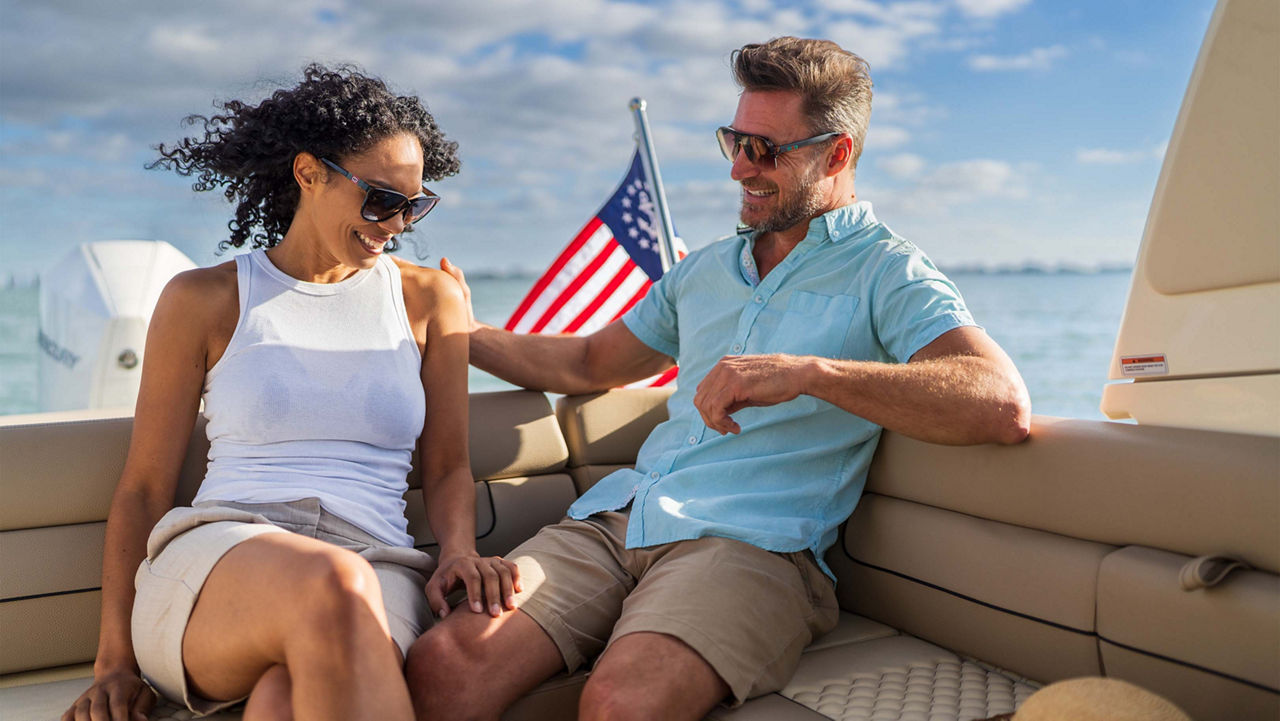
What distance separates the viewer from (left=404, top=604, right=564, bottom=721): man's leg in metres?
1.85

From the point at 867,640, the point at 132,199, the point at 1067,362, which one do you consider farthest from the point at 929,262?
the point at 132,199

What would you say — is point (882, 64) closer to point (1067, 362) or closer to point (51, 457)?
point (1067, 362)

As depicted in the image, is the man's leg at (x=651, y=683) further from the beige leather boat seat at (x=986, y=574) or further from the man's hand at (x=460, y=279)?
the man's hand at (x=460, y=279)

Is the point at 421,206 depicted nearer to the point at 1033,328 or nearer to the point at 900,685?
the point at 900,685

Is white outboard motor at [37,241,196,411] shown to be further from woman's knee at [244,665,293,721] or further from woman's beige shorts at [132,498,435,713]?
woman's knee at [244,665,293,721]

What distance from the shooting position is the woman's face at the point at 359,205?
2.20 m

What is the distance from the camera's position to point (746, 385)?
2.00 metres

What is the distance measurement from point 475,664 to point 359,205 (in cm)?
102

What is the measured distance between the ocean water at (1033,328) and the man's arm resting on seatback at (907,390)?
11.5 meters

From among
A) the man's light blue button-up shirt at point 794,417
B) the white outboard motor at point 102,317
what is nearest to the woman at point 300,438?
the man's light blue button-up shirt at point 794,417

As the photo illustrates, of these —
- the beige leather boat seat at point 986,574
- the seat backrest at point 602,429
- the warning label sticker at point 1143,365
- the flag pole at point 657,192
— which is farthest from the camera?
the flag pole at point 657,192

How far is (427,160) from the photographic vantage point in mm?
2477

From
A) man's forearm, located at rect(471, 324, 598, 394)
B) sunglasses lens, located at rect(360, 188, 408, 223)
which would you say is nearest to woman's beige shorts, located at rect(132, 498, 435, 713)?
sunglasses lens, located at rect(360, 188, 408, 223)

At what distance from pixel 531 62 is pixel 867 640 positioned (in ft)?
112
